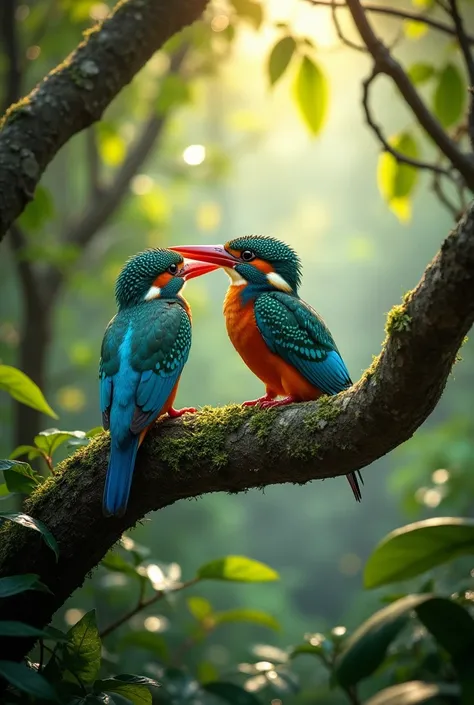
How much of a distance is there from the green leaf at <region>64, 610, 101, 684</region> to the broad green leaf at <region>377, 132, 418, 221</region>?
2.14 m

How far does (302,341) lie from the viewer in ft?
8.72

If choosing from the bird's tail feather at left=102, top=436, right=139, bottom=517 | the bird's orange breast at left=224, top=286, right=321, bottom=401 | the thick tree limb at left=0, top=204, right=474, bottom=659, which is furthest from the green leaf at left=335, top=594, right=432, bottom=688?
the bird's orange breast at left=224, top=286, right=321, bottom=401

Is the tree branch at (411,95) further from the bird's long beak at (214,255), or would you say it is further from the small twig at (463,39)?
the bird's long beak at (214,255)

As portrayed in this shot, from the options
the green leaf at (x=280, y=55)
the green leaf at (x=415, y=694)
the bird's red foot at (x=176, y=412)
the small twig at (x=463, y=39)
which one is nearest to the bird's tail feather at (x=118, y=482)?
the bird's red foot at (x=176, y=412)

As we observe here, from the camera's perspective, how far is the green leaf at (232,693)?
241 cm

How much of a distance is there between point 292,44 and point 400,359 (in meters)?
1.34

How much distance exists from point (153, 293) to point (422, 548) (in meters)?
1.65

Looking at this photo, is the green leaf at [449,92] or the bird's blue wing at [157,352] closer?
the bird's blue wing at [157,352]

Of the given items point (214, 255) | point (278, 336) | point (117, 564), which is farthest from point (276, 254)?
point (117, 564)

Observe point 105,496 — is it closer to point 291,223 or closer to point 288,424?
point 288,424

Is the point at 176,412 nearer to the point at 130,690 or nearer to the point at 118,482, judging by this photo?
the point at 118,482

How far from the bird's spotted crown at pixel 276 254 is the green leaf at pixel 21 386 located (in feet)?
3.92

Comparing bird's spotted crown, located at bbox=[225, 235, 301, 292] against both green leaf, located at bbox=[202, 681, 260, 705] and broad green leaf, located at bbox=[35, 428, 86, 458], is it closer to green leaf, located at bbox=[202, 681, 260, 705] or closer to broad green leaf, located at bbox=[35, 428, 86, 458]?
broad green leaf, located at bbox=[35, 428, 86, 458]

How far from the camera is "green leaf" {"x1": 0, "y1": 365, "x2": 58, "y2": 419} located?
7.18ft
